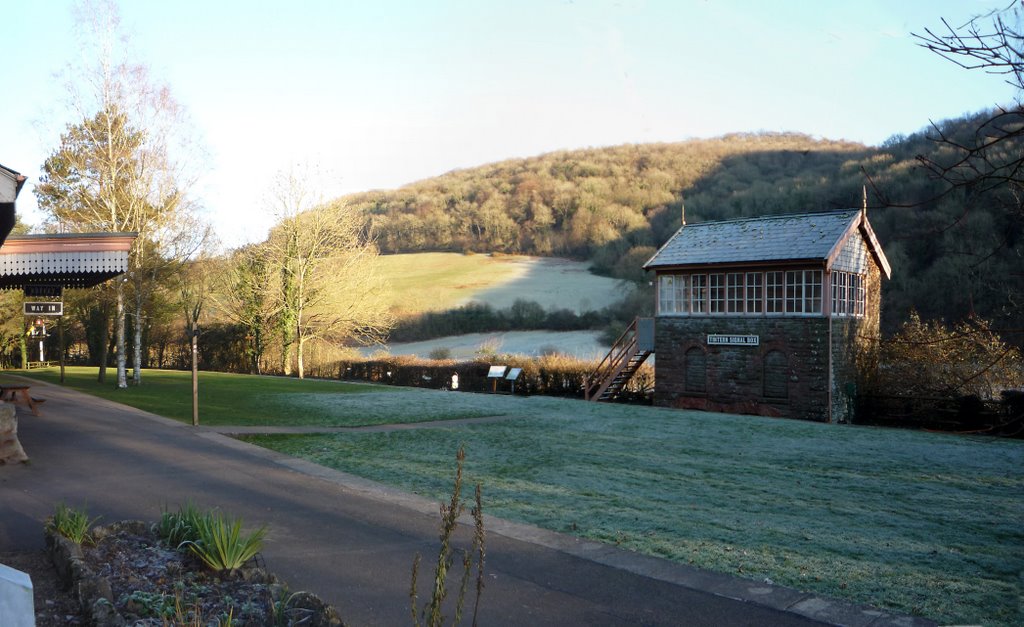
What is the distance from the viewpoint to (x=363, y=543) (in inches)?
310

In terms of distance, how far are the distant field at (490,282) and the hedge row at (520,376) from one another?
21375 mm

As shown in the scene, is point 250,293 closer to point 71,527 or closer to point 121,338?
point 121,338

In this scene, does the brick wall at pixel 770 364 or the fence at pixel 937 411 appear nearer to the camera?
the fence at pixel 937 411

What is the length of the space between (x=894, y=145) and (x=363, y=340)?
161ft

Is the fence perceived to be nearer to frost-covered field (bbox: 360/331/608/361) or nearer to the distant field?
frost-covered field (bbox: 360/331/608/361)

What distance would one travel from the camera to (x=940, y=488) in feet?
38.1

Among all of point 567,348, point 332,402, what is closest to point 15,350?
point 567,348

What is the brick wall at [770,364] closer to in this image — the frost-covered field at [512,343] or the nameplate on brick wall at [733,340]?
the nameplate on brick wall at [733,340]

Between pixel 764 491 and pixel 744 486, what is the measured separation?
0.42 meters

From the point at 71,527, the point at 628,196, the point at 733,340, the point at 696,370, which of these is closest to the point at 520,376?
the point at 696,370

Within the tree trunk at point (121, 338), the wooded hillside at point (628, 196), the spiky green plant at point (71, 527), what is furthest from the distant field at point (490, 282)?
the spiky green plant at point (71, 527)

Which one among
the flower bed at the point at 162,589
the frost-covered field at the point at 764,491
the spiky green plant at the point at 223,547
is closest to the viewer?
the flower bed at the point at 162,589

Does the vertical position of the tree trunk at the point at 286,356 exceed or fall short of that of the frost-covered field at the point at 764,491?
it exceeds it

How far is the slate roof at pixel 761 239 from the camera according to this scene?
26.3 metres
